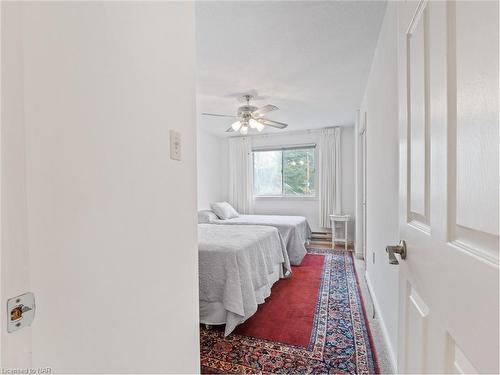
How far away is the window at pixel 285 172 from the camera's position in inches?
208

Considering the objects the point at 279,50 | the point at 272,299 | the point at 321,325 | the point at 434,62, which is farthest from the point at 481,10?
the point at 272,299

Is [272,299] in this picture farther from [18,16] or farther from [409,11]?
[18,16]

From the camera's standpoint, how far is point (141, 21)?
835mm

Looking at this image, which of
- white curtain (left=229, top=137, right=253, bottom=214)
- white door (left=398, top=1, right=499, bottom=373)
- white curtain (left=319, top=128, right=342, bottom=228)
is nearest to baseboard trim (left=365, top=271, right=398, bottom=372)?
white door (left=398, top=1, right=499, bottom=373)

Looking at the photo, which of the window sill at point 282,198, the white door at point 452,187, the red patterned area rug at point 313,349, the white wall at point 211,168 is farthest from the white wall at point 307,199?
the white door at point 452,187

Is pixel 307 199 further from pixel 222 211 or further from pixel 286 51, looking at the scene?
pixel 286 51

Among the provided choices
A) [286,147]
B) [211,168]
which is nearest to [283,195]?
[286,147]

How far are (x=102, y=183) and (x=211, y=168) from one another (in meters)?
4.75

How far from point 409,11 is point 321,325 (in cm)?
209

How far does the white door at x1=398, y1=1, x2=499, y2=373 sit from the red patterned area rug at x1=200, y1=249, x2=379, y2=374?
37.0 inches

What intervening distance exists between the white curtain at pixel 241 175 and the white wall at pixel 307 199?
0.21m

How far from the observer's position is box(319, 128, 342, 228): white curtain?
4883 mm

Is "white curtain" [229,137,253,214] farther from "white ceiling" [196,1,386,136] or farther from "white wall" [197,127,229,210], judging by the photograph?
"white ceiling" [196,1,386,136]

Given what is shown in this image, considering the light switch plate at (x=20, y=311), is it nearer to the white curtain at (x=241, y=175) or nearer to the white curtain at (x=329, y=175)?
the white curtain at (x=329, y=175)
